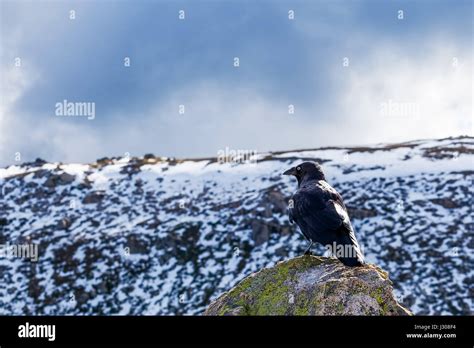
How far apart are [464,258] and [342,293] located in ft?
88.4

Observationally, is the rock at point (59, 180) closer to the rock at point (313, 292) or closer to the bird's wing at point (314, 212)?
the bird's wing at point (314, 212)

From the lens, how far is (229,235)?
3859 centimetres

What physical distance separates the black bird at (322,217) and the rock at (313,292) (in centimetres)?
18

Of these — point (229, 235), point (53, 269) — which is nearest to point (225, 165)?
point (229, 235)

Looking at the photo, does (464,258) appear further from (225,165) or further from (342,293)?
(225,165)

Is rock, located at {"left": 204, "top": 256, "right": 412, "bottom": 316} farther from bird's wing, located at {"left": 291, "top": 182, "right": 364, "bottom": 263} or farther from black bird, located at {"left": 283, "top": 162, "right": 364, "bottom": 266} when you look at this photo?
→ bird's wing, located at {"left": 291, "top": 182, "right": 364, "bottom": 263}

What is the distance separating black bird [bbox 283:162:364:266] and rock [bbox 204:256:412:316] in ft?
0.59

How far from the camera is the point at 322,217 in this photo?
25.6 feet
